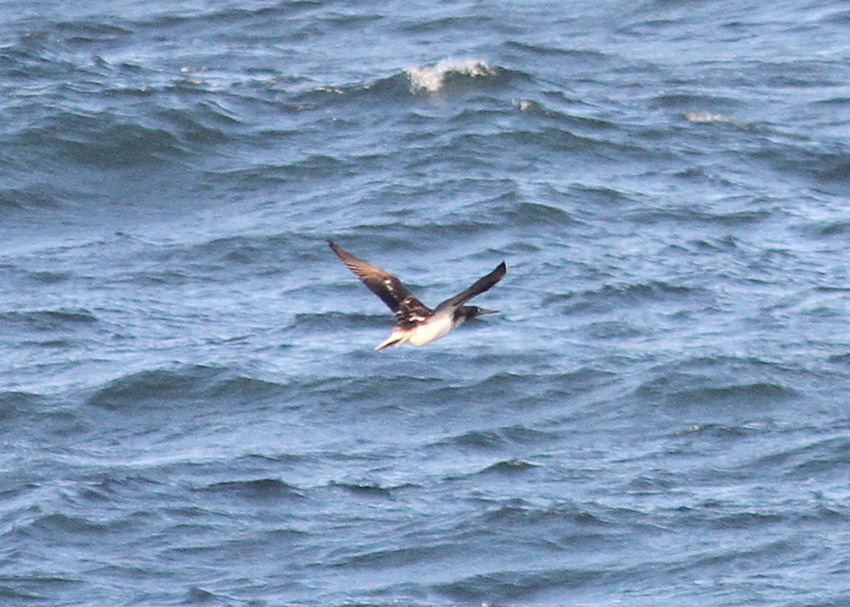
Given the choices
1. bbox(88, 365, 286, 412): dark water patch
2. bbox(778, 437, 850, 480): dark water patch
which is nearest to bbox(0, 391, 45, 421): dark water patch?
bbox(88, 365, 286, 412): dark water patch

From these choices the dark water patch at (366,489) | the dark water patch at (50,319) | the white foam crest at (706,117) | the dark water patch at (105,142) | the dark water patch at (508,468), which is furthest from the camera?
the white foam crest at (706,117)

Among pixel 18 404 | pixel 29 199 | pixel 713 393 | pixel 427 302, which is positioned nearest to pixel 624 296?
pixel 713 393

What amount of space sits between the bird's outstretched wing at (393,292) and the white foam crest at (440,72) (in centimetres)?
1272

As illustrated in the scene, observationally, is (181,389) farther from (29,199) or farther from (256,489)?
(29,199)

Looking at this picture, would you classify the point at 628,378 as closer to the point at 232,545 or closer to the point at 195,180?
the point at 232,545

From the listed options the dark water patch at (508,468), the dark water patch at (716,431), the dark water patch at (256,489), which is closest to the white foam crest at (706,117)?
the dark water patch at (716,431)

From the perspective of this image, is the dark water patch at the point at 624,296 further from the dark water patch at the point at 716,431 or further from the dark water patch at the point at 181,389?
the dark water patch at the point at 181,389

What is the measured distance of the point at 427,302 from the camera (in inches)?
731

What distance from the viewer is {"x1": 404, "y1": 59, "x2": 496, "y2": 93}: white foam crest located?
24.7 m

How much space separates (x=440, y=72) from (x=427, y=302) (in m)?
7.16

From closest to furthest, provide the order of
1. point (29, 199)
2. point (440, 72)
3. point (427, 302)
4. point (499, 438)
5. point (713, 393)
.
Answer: point (499, 438) → point (713, 393) → point (427, 302) → point (29, 199) → point (440, 72)

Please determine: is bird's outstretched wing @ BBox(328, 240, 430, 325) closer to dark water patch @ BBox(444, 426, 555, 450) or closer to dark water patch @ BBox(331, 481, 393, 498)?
dark water patch @ BBox(331, 481, 393, 498)

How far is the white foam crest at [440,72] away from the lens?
2470 centimetres

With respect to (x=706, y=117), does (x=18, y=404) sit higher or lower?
lower
